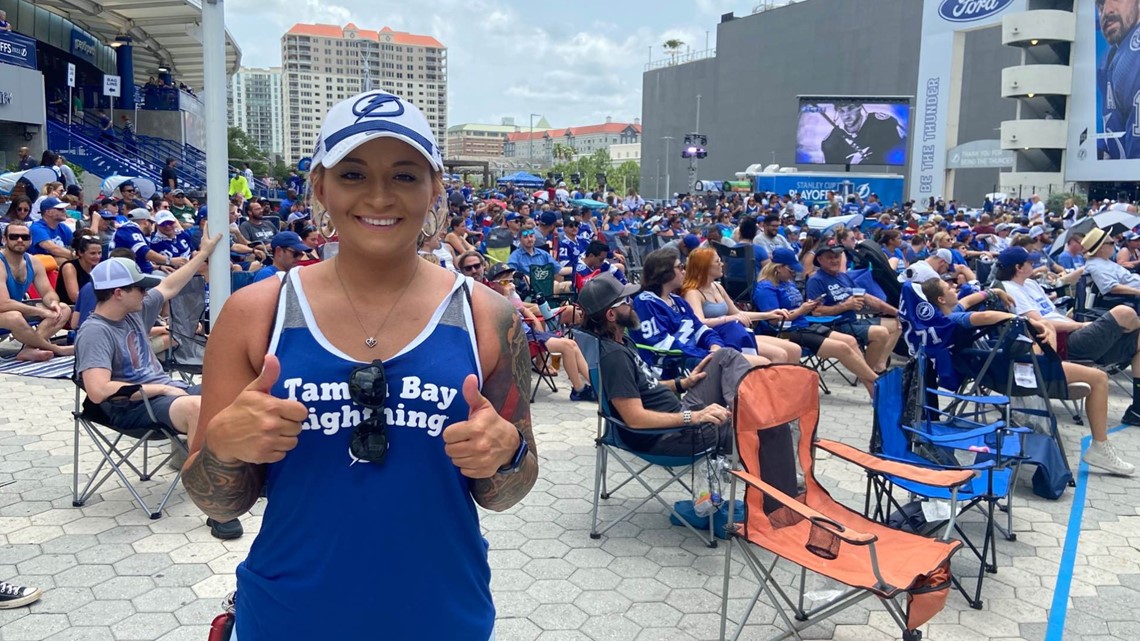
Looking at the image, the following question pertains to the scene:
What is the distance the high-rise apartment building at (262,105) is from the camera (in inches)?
5167

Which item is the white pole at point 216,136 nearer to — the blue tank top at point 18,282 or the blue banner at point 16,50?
the blue tank top at point 18,282

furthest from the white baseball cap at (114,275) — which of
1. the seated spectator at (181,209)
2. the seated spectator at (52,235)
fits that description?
the seated spectator at (181,209)

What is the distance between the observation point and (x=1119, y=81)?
35188 millimetres

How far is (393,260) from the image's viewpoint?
1477 millimetres

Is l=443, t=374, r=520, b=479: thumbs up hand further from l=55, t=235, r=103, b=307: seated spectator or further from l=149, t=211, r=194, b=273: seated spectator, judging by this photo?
l=149, t=211, r=194, b=273: seated spectator

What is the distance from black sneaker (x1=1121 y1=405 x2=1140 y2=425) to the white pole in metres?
7.14

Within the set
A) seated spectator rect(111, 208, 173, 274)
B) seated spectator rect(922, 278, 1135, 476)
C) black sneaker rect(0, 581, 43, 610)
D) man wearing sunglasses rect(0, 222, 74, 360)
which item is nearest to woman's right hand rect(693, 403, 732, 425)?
seated spectator rect(922, 278, 1135, 476)

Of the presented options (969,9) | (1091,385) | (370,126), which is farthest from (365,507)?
(969,9)

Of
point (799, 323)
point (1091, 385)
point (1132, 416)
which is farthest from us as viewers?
point (799, 323)

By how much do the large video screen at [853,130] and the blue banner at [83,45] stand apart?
3021 centimetres

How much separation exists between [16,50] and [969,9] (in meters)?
39.8

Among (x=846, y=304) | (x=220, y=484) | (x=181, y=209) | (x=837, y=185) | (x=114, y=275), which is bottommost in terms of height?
(x=846, y=304)

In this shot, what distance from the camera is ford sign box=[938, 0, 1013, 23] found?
39.0m

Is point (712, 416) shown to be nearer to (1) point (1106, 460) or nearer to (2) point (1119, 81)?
(1) point (1106, 460)
